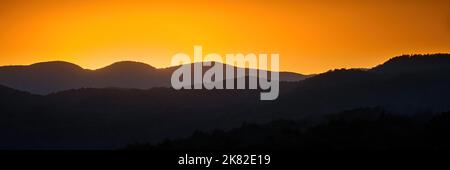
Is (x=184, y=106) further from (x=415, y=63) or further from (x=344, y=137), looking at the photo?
(x=344, y=137)

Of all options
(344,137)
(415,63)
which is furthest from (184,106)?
(344,137)

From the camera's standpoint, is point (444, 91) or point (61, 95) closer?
point (444, 91)

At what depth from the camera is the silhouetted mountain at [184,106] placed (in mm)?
119625

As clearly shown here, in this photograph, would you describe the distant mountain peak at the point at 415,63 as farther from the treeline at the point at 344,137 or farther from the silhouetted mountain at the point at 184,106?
the treeline at the point at 344,137

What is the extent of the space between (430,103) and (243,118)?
3028 cm

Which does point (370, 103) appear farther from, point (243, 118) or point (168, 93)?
point (168, 93)

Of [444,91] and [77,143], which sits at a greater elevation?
[444,91]

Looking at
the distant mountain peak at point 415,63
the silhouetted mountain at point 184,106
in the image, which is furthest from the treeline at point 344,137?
the distant mountain peak at point 415,63
